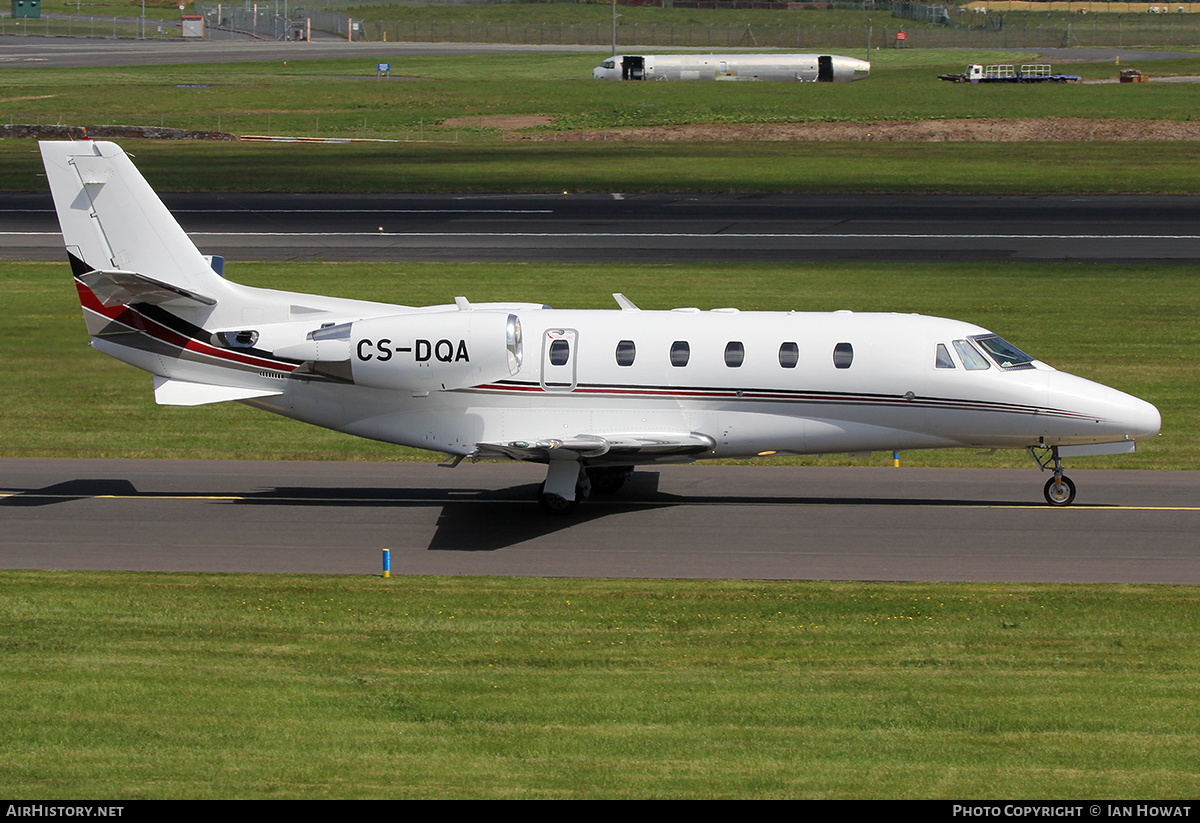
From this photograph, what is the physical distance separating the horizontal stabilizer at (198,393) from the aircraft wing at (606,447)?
175 inches

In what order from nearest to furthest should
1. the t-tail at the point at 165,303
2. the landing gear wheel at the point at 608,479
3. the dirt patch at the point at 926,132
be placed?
the t-tail at the point at 165,303 → the landing gear wheel at the point at 608,479 → the dirt patch at the point at 926,132

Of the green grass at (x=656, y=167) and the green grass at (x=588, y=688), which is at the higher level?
the green grass at (x=656, y=167)

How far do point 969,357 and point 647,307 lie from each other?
58.0 ft

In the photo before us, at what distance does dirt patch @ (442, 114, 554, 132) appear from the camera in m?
85.6

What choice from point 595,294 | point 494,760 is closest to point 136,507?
point 494,760

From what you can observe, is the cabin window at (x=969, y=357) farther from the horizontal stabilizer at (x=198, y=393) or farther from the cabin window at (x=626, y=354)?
→ the horizontal stabilizer at (x=198, y=393)

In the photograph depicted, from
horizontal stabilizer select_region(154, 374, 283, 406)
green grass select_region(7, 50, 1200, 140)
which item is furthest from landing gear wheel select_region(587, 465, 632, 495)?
green grass select_region(7, 50, 1200, 140)

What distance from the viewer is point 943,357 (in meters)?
23.1

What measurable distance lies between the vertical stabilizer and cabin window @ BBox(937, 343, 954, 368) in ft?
41.4

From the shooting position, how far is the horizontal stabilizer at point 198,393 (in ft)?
79.5

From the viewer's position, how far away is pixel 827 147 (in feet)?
248

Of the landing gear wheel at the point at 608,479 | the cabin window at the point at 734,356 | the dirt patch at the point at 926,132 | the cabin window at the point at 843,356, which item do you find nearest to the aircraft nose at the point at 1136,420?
the cabin window at the point at 843,356

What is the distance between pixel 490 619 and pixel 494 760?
185 inches

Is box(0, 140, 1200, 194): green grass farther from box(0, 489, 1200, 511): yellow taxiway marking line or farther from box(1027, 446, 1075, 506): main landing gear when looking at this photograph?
box(1027, 446, 1075, 506): main landing gear
